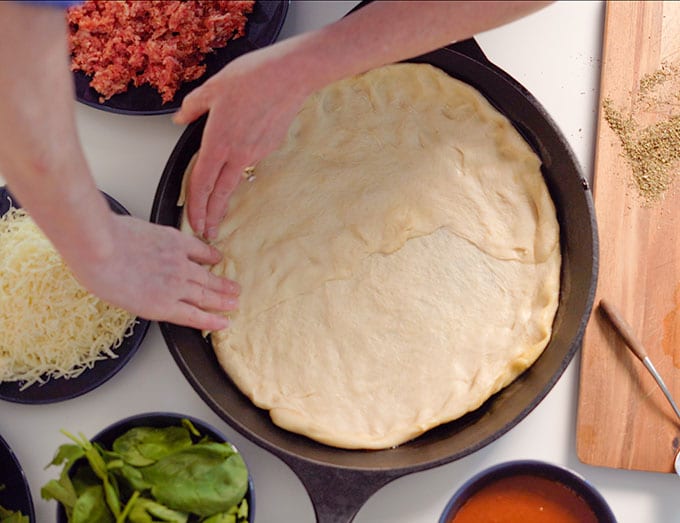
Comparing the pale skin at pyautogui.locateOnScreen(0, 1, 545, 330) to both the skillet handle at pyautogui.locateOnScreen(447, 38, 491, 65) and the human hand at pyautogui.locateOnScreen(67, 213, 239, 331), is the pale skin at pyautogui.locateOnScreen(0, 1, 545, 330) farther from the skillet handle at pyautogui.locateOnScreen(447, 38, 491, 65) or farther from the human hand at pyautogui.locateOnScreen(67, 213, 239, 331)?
the skillet handle at pyautogui.locateOnScreen(447, 38, 491, 65)

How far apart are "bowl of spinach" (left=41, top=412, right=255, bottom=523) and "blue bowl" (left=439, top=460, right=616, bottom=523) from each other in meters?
0.34

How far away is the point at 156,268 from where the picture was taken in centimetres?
121

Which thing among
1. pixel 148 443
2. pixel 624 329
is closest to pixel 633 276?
pixel 624 329

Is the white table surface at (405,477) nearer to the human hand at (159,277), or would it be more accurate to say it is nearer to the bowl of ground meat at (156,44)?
the bowl of ground meat at (156,44)

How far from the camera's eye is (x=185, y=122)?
125 centimetres

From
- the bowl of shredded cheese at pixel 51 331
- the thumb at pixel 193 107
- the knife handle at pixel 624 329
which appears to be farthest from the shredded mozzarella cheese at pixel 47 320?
the knife handle at pixel 624 329

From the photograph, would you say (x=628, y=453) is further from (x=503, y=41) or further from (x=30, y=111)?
(x=30, y=111)

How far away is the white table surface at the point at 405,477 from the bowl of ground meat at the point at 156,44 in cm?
9

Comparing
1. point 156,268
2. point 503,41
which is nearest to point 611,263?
point 503,41

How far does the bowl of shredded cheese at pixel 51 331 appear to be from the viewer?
1.35 metres

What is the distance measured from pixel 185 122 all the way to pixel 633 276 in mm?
859

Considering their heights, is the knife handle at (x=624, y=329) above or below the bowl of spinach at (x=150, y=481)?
above

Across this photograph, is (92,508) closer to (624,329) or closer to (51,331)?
(51,331)

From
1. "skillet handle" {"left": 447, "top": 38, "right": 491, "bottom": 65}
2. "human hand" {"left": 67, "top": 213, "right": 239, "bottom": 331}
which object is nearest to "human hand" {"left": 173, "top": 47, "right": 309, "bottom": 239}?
"human hand" {"left": 67, "top": 213, "right": 239, "bottom": 331}
